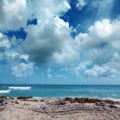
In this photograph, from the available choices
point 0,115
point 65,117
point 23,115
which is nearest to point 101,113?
point 65,117

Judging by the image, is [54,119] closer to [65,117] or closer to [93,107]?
[65,117]

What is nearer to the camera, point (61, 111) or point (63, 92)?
point (61, 111)

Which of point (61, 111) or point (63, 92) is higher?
point (63, 92)

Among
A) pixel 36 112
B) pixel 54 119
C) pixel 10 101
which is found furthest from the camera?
pixel 10 101

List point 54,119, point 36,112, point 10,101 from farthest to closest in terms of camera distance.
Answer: point 10,101, point 36,112, point 54,119

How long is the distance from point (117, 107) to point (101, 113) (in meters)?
1.40

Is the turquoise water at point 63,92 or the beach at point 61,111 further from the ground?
the turquoise water at point 63,92

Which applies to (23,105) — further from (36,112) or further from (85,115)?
(85,115)

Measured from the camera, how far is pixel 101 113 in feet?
61.3

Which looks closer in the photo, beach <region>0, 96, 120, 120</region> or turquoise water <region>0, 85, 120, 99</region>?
beach <region>0, 96, 120, 120</region>

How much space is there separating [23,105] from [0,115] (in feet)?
7.57

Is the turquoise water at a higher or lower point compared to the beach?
higher

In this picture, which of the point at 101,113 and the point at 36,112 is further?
the point at 36,112

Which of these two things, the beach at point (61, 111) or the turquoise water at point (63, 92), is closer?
the beach at point (61, 111)
